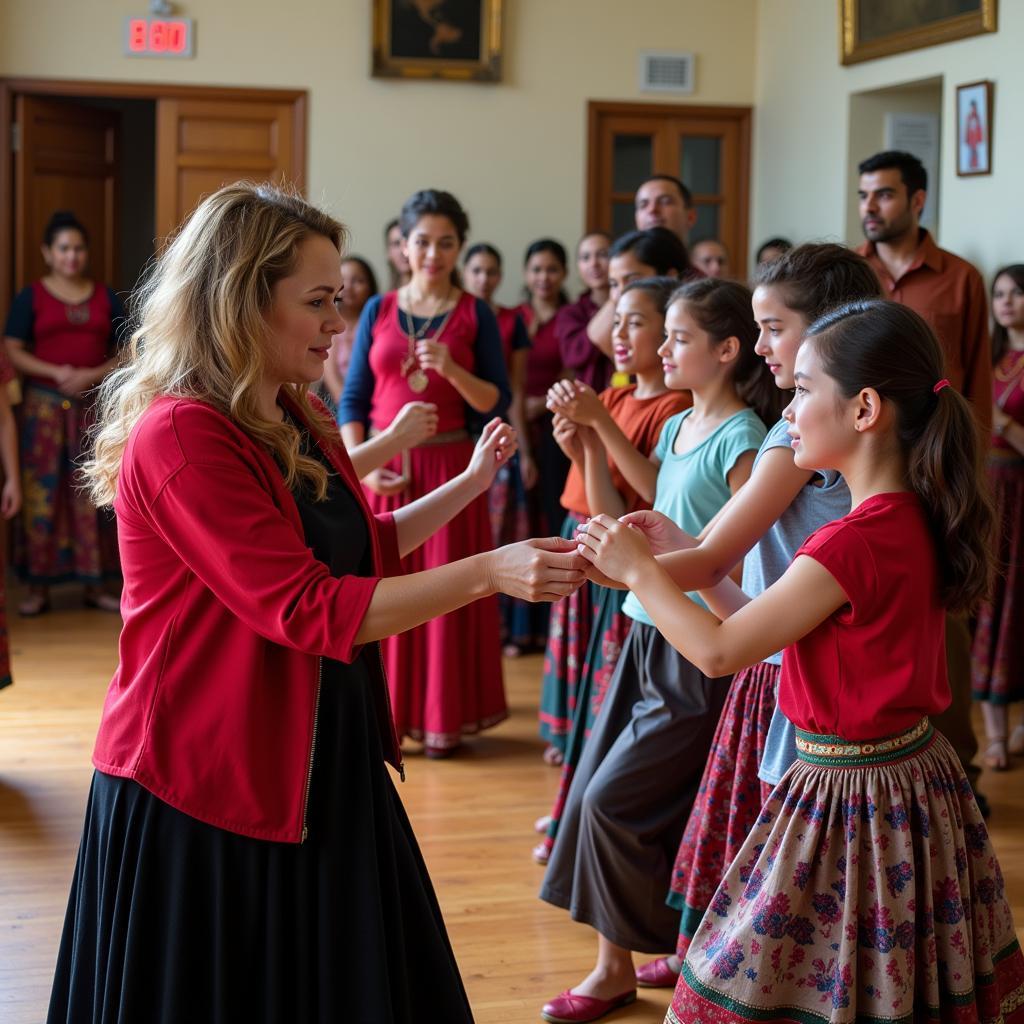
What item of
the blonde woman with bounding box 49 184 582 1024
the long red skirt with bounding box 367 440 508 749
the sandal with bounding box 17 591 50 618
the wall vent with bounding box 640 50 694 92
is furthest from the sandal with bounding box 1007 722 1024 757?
the sandal with bounding box 17 591 50 618

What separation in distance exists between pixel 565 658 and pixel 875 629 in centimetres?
208

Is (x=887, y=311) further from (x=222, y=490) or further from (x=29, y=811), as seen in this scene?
(x=29, y=811)

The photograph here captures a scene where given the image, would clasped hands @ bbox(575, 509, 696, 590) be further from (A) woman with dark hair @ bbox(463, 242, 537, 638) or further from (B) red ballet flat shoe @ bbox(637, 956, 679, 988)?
(A) woman with dark hair @ bbox(463, 242, 537, 638)

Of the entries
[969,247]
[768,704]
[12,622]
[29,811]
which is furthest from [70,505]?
[768,704]

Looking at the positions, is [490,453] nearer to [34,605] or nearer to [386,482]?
[386,482]

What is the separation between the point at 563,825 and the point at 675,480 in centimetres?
74

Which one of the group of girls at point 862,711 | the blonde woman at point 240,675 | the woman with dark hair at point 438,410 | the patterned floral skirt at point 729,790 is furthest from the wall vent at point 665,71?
the blonde woman at point 240,675

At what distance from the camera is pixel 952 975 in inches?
71.2

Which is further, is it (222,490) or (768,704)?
(768,704)

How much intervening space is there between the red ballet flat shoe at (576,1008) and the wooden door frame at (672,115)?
504 centimetres

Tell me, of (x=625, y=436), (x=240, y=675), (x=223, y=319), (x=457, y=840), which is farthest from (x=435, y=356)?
(x=240, y=675)

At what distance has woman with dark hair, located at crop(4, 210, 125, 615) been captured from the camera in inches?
244

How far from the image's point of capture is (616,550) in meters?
1.91

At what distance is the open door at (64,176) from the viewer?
6730 millimetres
